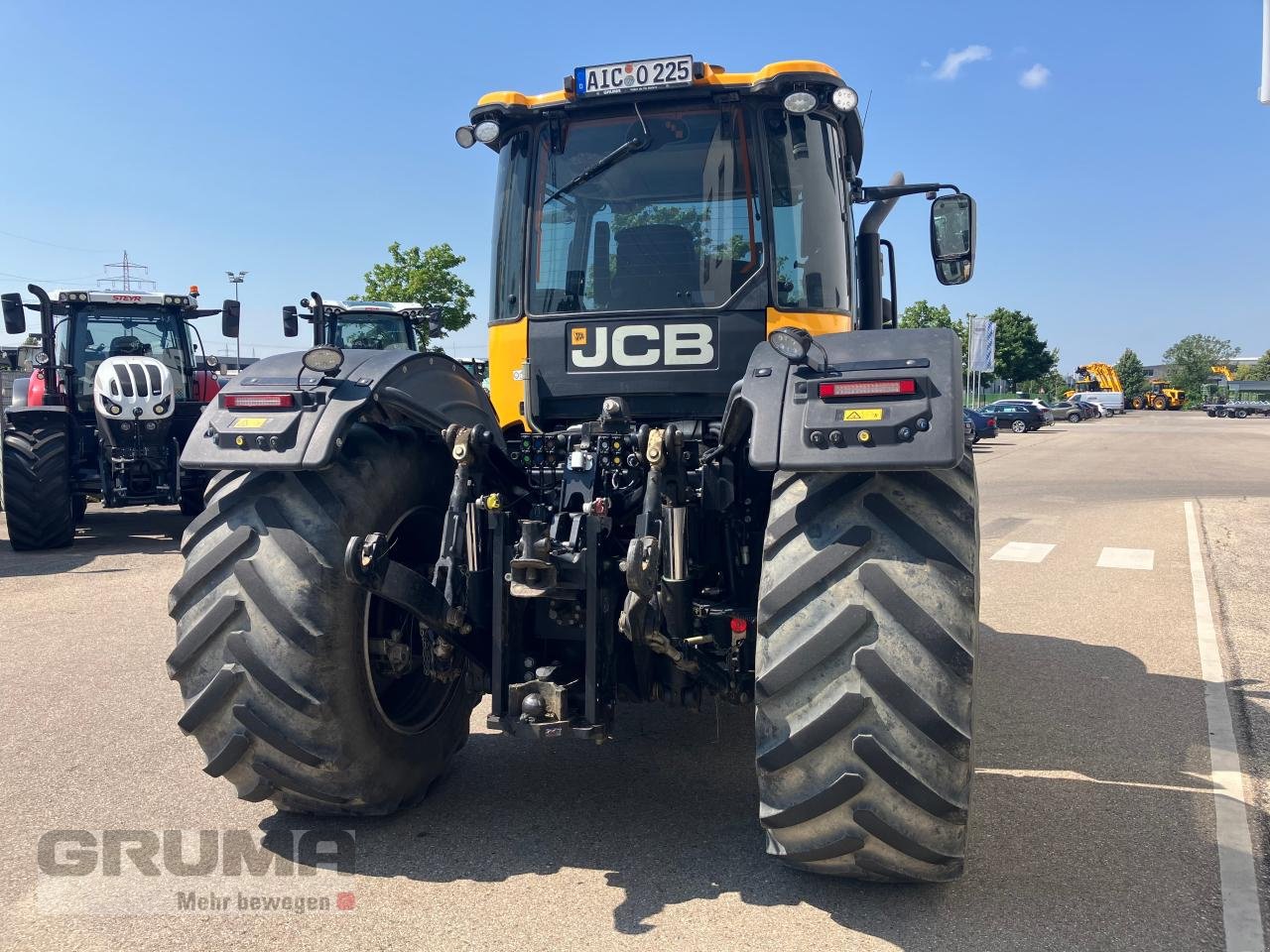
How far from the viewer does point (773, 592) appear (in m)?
3.08

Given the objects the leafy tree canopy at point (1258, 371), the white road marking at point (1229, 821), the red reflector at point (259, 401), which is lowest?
the white road marking at point (1229, 821)

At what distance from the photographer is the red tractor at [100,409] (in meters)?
10.9

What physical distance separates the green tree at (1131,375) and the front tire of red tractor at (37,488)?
105334 mm

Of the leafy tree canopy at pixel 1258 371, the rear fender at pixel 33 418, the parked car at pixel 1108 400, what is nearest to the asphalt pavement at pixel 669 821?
the rear fender at pixel 33 418

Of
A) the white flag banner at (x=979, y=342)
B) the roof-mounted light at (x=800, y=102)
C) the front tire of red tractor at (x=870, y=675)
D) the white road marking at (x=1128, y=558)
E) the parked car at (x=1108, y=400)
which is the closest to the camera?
the front tire of red tractor at (x=870, y=675)

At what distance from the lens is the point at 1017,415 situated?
156 feet

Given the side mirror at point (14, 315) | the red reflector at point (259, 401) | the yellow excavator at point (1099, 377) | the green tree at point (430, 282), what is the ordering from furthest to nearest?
the yellow excavator at point (1099, 377) < the green tree at point (430, 282) < the side mirror at point (14, 315) < the red reflector at point (259, 401)

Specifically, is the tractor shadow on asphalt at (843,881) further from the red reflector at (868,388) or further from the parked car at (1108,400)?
the parked car at (1108,400)

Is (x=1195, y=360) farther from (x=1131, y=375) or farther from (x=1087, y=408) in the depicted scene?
(x=1087, y=408)

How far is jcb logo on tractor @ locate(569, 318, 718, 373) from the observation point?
414 cm

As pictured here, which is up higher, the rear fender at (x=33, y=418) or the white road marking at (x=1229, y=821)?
the rear fender at (x=33, y=418)

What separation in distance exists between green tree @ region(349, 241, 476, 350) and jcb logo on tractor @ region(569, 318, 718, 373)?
91.5 feet

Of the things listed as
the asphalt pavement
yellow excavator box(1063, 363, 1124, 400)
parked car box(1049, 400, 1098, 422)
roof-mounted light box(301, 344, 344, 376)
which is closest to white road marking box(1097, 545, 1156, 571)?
the asphalt pavement

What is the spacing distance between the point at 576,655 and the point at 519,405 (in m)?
1.28
